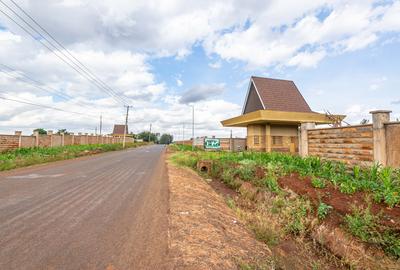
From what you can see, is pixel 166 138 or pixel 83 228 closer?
pixel 83 228

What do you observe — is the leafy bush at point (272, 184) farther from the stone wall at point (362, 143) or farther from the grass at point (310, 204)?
the stone wall at point (362, 143)

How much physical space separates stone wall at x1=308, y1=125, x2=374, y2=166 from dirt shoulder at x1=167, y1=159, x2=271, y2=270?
20.6ft

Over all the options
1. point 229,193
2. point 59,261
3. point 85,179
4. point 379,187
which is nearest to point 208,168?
point 229,193

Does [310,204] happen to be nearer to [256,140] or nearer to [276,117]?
[276,117]

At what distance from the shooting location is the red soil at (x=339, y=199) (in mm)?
4843

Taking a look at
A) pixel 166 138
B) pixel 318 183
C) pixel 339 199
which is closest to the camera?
pixel 339 199

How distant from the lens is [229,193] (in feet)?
31.2

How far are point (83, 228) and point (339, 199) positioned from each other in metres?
5.78

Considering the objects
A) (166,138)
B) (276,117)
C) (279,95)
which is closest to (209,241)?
(276,117)

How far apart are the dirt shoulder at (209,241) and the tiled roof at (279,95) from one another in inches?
771

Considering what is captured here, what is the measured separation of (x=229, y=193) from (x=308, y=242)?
14.4 feet

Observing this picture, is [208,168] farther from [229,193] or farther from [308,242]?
[308,242]

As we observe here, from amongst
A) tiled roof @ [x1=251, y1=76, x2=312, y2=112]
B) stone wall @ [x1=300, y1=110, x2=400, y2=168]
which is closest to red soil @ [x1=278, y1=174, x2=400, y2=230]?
stone wall @ [x1=300, y1=110, x2=400, y2=168]

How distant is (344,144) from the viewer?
33.1 feet
